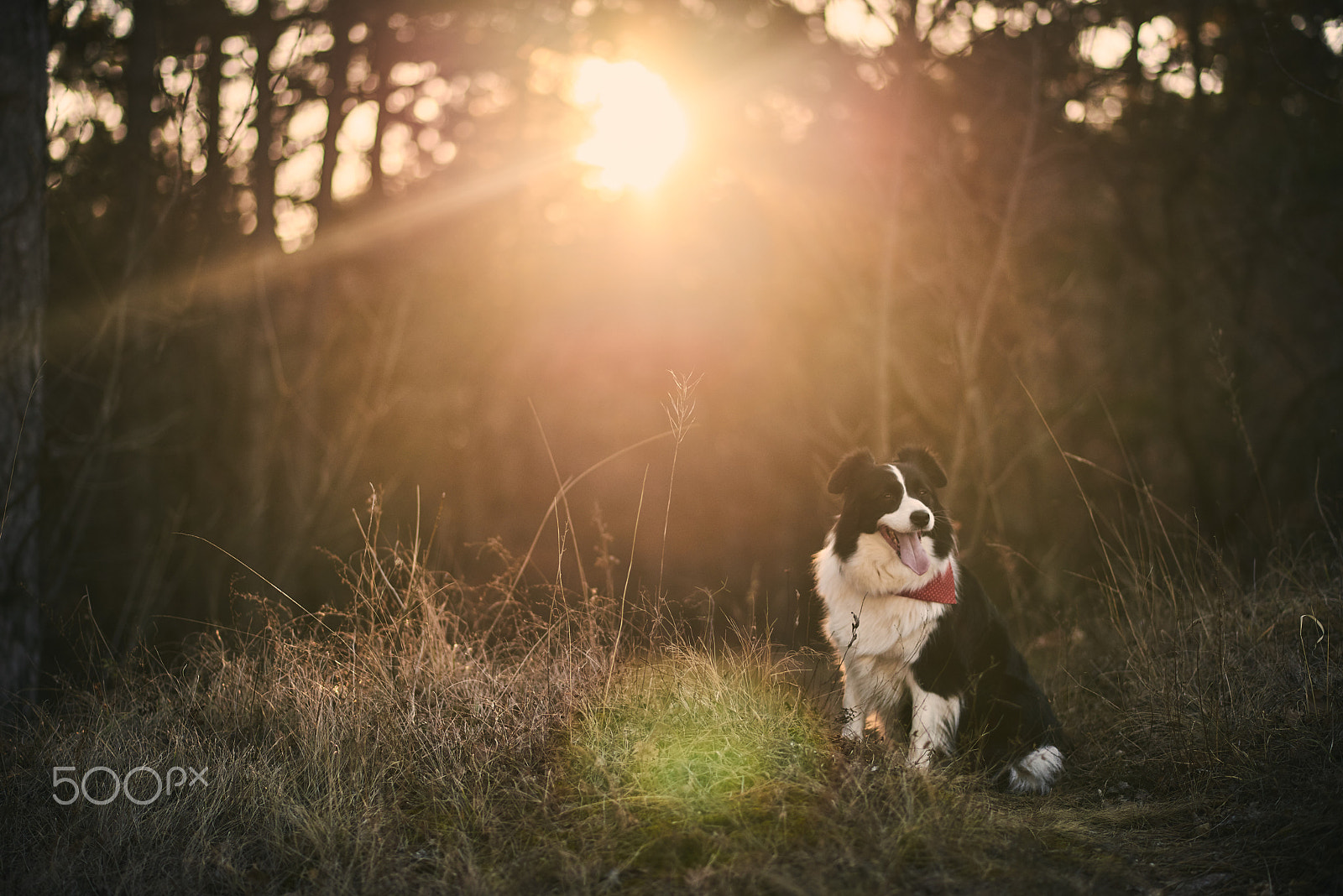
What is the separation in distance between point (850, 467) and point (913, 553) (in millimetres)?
537

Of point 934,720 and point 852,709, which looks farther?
point 934,720

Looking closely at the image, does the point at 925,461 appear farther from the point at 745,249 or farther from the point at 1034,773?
the point at 745,249

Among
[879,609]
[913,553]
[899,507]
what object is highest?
[899,507]

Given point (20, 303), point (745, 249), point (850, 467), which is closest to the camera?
point (850, 467)

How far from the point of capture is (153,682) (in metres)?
4.07

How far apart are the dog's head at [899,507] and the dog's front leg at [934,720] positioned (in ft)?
1.79

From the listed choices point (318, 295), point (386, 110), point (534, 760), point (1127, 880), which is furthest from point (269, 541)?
point (1127, 880)

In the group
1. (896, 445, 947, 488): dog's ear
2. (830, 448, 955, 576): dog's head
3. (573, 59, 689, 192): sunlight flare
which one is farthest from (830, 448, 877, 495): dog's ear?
(573, 59, 689, 192): sunlight flare

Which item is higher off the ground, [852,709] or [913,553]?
[913,553]

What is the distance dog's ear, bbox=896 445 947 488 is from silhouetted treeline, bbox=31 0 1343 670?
9.39 feet

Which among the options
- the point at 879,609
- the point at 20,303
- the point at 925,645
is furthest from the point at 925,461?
the point at 20,303

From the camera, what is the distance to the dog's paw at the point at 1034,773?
12.3ft

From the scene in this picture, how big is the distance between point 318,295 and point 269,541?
119 inches

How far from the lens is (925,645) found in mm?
3832
